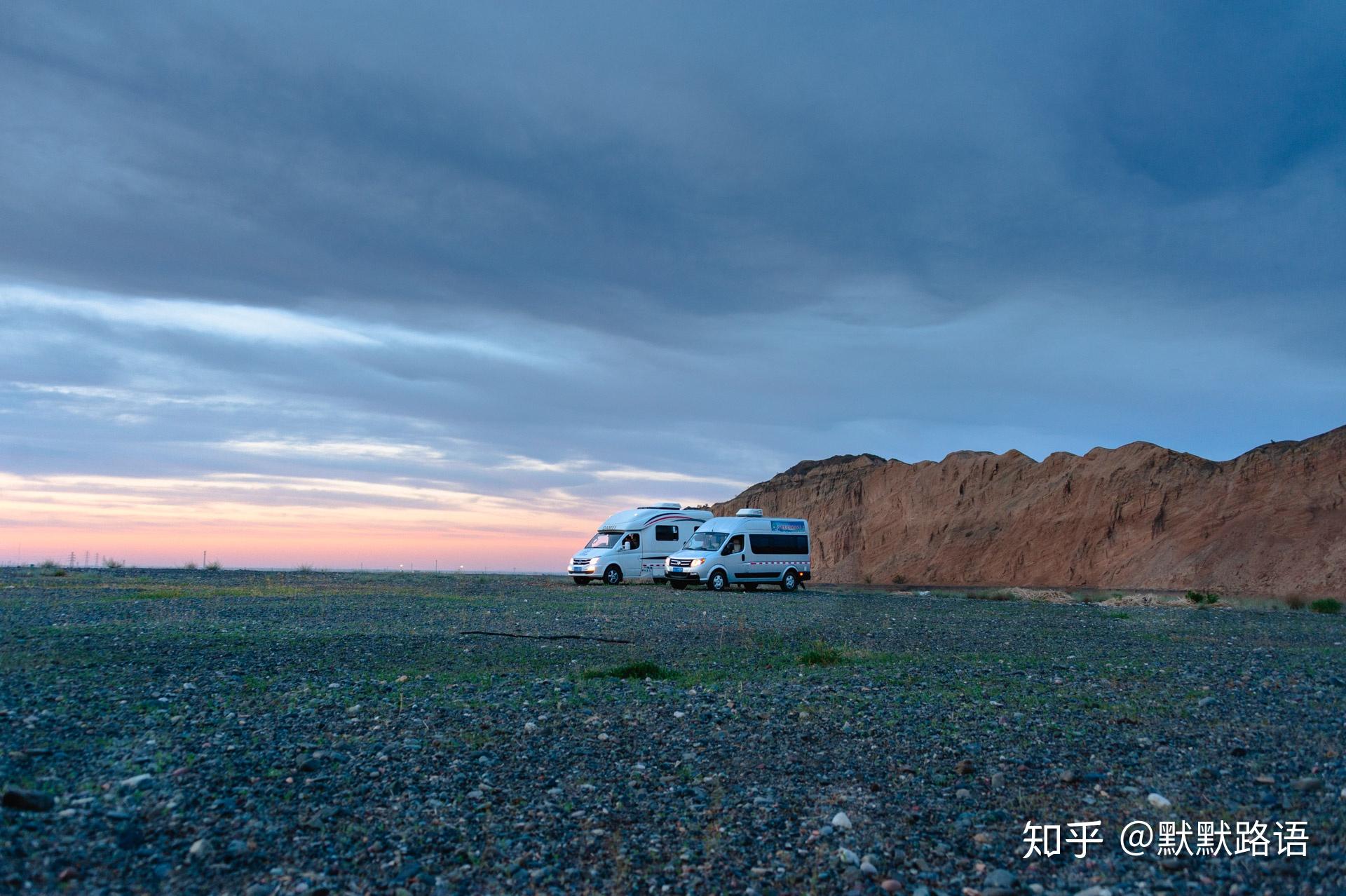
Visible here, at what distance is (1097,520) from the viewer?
57.2 m

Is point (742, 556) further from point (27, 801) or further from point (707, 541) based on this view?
point (27, 801)

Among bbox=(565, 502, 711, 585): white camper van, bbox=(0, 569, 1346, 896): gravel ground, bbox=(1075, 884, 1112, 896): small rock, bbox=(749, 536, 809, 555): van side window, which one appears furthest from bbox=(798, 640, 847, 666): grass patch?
bbox=(565, 502, 711, 585): white camper van

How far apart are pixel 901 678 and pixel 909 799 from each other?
5269 mm

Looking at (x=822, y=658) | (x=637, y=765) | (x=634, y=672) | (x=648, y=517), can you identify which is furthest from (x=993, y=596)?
(x=637, y=765)

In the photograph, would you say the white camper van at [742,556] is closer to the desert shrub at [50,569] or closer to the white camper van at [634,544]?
the white camper van at [634,544]

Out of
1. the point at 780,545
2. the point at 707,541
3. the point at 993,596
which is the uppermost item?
the point at 707,541

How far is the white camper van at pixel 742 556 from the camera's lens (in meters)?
36.3

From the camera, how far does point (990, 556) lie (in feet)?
198

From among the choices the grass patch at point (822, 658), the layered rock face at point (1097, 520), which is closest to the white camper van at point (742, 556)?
the grass patch at point (822, 658)

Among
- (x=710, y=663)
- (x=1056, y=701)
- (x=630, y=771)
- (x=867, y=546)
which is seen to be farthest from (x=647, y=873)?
(x=867, y=546)

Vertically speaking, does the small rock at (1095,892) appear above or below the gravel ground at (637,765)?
below

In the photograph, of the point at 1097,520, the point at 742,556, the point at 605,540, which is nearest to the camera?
the point at 742,556

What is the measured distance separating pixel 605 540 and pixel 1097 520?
35.7 metres

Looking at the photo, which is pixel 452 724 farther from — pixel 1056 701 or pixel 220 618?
pixel 220 618
